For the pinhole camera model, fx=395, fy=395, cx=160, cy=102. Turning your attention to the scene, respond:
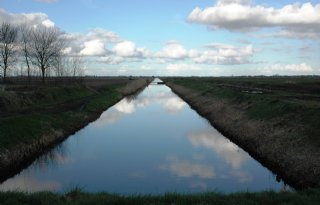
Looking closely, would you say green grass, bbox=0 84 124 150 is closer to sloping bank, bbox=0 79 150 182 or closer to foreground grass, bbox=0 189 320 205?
sloping bank, bbox=0 79 150 182

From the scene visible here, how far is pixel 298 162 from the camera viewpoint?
1719 cm

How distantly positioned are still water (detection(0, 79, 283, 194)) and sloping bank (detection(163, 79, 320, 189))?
60 cm

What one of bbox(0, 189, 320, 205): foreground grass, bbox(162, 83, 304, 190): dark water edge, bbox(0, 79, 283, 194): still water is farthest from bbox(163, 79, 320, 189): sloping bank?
bbox(0, 189, 320, 205): foreground grass

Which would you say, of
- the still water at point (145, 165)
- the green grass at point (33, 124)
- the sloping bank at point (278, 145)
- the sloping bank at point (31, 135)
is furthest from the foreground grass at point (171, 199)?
the green grass at point (33, 124)

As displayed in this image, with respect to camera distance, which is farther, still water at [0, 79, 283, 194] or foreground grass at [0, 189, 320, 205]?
still water at [0, 79, 283, 194]

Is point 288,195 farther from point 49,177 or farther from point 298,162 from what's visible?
point 49,177

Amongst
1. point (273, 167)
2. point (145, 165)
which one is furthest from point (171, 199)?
point (273, 167)

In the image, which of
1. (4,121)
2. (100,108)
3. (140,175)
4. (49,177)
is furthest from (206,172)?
(100,108)

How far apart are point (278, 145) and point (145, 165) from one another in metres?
7.01

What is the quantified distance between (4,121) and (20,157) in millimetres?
3751

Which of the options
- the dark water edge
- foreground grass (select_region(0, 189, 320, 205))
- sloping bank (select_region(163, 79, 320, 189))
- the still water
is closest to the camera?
foreground grass (select_region(0, 189, 320, 205))

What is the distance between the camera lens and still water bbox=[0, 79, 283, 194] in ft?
53.3

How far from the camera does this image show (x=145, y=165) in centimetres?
2017

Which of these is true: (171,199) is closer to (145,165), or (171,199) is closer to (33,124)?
(145,165)
